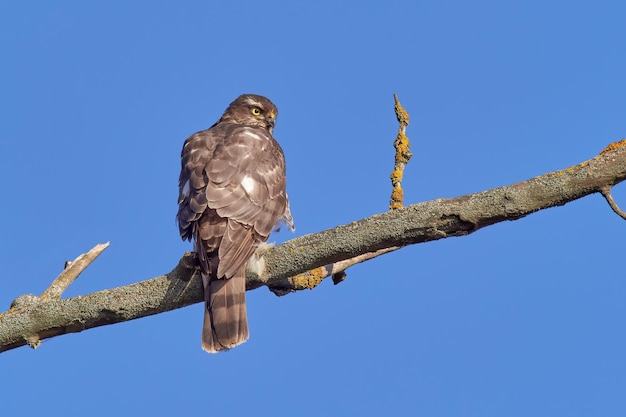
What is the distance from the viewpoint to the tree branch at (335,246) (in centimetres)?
A: 409

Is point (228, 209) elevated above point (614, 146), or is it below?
above

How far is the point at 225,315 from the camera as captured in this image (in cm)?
532

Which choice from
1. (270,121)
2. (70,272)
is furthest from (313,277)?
(270,121)

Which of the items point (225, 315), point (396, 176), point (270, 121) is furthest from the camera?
point (270, 121)

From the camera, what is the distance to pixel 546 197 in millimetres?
4125

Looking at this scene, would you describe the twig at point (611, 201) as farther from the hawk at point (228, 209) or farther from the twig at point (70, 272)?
the twig at point (70, 272)

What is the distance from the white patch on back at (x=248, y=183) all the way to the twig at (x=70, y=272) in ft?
3.39

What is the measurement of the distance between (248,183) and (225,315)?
109 cm

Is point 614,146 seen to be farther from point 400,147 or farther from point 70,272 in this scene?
point 70,272

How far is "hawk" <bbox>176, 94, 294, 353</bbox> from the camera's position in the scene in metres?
5.23

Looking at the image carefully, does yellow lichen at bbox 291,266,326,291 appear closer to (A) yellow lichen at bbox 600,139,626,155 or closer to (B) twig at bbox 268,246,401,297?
(B) twig at bbox 268,246,401,297

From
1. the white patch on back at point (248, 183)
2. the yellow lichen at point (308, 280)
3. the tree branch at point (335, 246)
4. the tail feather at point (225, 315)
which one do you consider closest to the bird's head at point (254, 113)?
the white patch on back at point (248, 183)

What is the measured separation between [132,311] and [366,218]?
1.40 meters

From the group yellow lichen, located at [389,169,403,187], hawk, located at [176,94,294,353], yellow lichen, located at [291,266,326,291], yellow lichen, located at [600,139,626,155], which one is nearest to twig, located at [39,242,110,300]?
hawk, located at [176,94,294,353]
